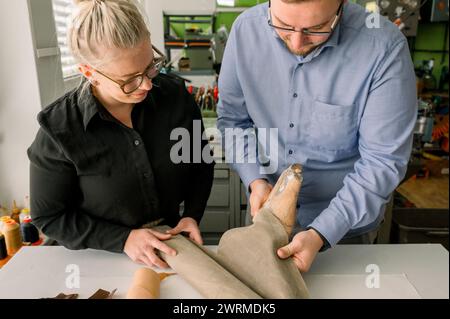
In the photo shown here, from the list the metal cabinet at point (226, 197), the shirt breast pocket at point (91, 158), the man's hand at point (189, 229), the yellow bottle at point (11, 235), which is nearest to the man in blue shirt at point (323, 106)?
the man's hand at point (189, 229)

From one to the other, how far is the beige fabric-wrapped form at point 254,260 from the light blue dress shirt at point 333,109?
0.28 feet

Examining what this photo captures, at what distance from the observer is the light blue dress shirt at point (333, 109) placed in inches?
25.1

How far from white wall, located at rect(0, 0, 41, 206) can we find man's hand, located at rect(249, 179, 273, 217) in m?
0.48

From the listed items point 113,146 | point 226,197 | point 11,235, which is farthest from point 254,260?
point 226,197

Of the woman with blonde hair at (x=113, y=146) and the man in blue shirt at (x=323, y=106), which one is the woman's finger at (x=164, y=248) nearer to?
the woman with blonde hair at (x=113, y=146)

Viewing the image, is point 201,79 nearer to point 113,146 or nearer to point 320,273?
point 113,146

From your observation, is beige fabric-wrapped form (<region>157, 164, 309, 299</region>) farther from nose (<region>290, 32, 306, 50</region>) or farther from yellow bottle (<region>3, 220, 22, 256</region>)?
yellow bottle (<region>3, 220, 22, 256</region>)

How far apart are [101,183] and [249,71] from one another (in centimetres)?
35

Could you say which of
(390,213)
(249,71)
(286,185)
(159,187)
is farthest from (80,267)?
(390,213)

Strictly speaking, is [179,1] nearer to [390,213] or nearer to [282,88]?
[282,88]

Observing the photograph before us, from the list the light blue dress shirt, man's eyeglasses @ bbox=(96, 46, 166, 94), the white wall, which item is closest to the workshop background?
the white wall

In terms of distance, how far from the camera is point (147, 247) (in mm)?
630

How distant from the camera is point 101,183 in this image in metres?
0.63

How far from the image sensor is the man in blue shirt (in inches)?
24.6
